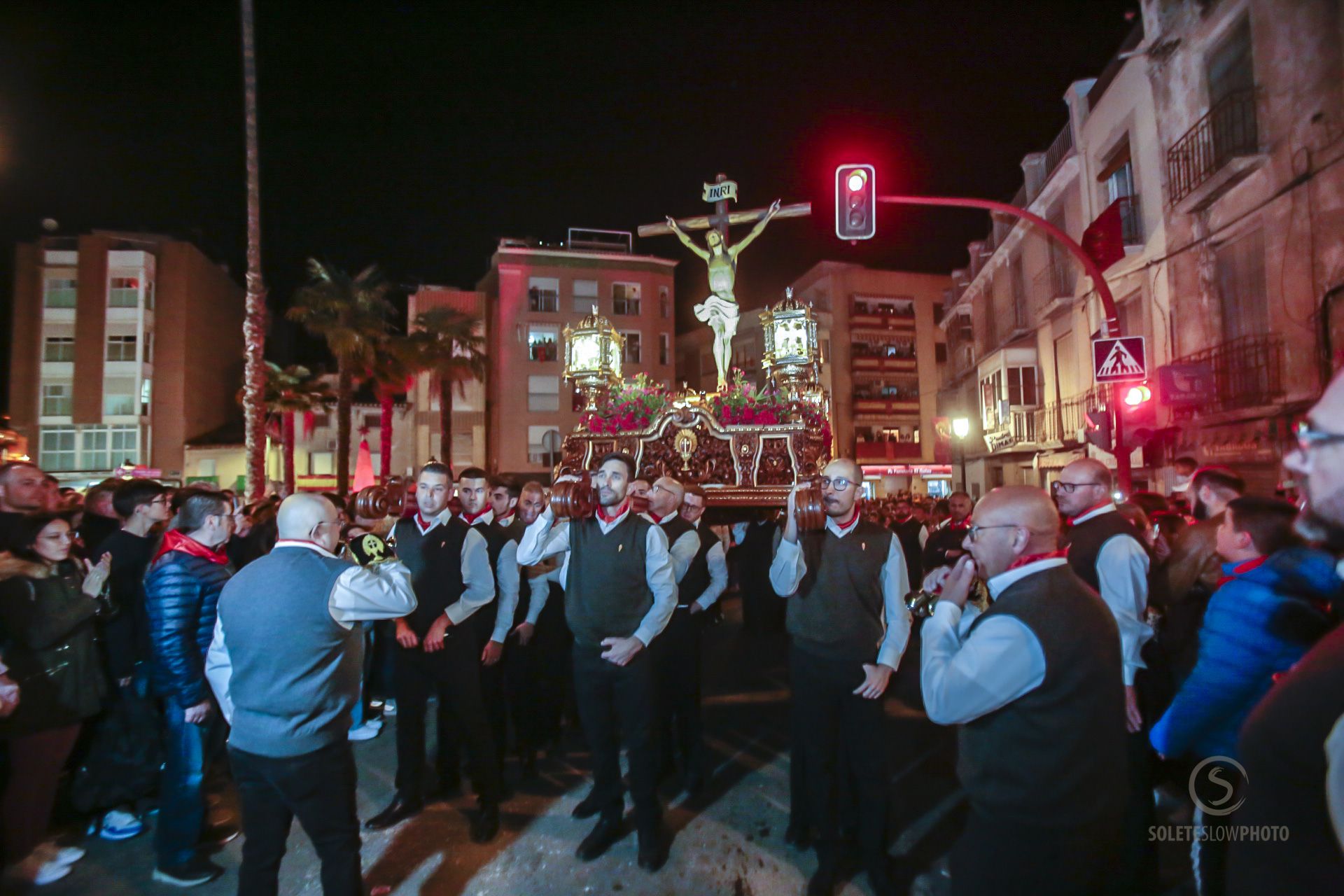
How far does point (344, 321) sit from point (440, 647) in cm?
2001

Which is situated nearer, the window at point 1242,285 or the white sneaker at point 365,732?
the white sneaker at point 365,732

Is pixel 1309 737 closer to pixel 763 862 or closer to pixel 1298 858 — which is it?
pixel 1298 858

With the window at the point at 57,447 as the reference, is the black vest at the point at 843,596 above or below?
below

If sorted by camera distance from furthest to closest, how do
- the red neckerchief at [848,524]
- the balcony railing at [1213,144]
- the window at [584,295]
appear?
the window at [584,295], the balcony railing at [1213,144], the red neckerchief at [848,524]

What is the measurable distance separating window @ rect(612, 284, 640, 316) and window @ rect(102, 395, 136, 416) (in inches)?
834

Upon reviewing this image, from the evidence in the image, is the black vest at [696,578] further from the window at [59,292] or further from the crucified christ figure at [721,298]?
the window at [59,292]

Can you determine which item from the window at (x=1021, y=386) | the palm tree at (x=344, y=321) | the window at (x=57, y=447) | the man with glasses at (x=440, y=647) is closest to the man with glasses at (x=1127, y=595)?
the man with glasses at (x=440, y=647)

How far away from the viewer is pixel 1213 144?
1060cm

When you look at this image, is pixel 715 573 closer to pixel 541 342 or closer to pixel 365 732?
pixel 365 732

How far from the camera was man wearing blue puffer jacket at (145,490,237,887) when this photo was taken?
3.92 meters

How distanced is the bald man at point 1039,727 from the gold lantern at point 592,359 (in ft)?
21.5

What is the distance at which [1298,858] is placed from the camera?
154 centimetres

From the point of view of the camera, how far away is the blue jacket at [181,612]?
3914 millimetres

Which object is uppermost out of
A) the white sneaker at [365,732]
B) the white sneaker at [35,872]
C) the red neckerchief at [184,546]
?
the red neckerchief at [184,546]
